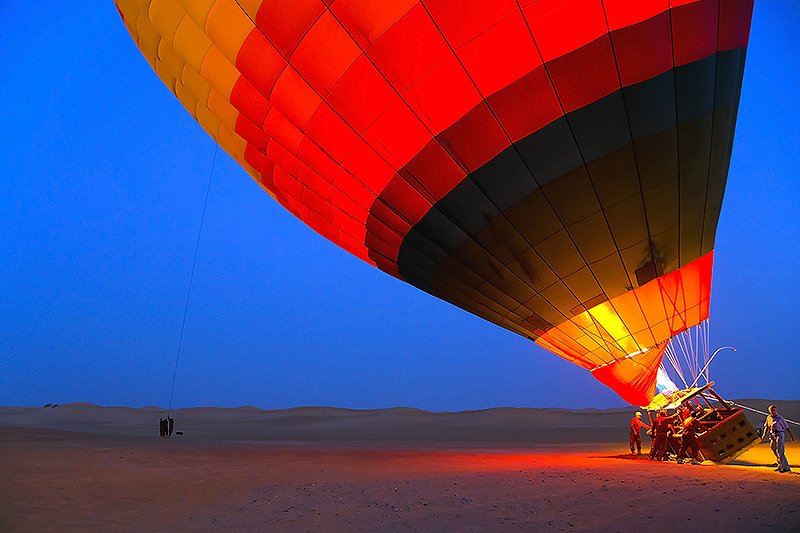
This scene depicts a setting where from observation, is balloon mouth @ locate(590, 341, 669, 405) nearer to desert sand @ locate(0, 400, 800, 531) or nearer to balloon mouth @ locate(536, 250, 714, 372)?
balloon mouth @ locate(536, 250, 714, 372)

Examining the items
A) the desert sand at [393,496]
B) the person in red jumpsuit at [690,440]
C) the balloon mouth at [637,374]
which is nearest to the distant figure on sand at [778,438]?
the desert sand at [393,496]

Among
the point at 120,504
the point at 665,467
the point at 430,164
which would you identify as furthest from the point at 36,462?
the point at 665,467

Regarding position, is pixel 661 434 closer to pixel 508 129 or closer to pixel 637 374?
pixel 637 374

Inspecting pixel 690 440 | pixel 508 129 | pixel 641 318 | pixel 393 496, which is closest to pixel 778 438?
pixel 690 440

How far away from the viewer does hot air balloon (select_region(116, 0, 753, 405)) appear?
5.49m

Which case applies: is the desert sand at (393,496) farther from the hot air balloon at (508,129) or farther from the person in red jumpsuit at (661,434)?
the hot air balloon at (508,129)

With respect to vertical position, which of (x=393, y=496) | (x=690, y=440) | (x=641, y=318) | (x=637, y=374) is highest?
(x=641, y=318)

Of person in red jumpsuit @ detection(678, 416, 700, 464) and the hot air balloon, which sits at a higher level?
the hot air balloon

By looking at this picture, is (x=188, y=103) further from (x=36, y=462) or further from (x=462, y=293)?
(x=36, y=462)

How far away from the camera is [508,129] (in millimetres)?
6020

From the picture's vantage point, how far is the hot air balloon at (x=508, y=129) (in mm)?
5492

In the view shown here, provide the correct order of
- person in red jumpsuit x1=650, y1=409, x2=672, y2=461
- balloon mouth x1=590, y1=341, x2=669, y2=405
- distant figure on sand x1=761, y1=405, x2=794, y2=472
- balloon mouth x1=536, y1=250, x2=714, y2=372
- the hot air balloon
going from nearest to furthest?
1. the hot air balloon
2. distant figure on sand x1=761, y1=405, x2=794, y2=472
3. balloon mouth x1=536, y1=250, x2=714, y2=372
4. balloon mouth x1=590, y1=341, x2=669, y2=405
5. person in red jumpsuit x1=650, y1=409, x2=672, y2=461

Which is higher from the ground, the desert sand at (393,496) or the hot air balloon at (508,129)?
the hot air balloon at (508,129)

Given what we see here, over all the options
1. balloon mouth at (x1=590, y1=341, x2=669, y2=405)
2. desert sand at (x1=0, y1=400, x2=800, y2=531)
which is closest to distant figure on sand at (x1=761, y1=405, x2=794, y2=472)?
desert sand at (x1=0, y1=400, x2=800, y2=531)
